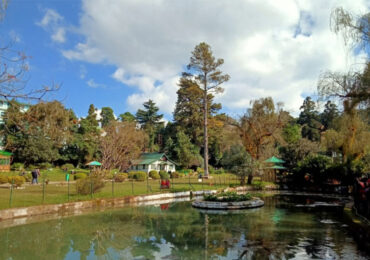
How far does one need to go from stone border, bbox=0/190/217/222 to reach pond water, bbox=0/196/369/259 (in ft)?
5.79

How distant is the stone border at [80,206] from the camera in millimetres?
13828

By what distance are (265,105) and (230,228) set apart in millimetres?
23745

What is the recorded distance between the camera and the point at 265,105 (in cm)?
3372

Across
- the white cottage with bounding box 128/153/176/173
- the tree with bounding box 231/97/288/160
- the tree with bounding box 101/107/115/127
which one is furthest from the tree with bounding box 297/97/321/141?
the tree with bounding box 101/107/115/127

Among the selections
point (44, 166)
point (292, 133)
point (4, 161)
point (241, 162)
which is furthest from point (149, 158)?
point (241, 162)

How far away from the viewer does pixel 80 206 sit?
56.0 ft

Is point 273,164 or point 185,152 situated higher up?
point 185,152

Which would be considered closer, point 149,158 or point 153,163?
point 153,163

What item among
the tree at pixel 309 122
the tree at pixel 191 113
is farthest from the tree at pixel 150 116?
the tree at pixel 309 122

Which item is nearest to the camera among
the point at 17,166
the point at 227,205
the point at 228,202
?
the point at 227,205

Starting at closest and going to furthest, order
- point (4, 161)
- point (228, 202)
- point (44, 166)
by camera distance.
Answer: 1. point (228, 202)
2. point (4, 161)
3. point (44, 166)

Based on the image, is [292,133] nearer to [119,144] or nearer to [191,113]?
[191,113]

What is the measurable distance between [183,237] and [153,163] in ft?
148

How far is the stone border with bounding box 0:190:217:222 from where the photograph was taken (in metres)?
13.8
